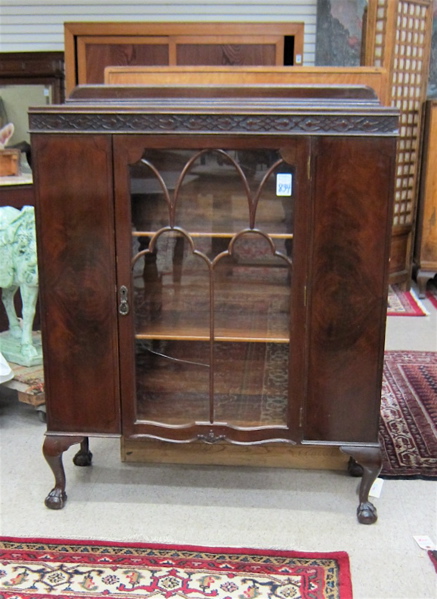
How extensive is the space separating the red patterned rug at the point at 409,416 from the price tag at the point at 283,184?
115 cm

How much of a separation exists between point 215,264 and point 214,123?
16.4 inches

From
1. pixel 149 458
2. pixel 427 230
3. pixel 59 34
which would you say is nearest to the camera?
pixel 149 458

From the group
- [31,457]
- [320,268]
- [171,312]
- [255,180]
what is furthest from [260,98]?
[31,457]

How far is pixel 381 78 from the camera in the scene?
2178mm

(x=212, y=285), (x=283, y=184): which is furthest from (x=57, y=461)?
(x=283, y=184)

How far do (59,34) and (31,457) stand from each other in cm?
400

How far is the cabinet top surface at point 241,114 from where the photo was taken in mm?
1744

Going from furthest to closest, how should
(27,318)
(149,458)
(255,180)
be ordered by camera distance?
(27,318) → (149,458) → (255,180)

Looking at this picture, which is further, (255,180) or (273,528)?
(273,528)

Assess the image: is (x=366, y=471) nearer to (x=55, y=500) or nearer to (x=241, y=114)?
(x=55, y=500)

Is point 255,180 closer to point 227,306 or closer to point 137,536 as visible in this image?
point 227,306

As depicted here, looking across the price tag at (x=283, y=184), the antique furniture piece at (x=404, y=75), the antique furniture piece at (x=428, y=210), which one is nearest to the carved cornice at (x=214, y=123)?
the price tag at (x=283, y=184)

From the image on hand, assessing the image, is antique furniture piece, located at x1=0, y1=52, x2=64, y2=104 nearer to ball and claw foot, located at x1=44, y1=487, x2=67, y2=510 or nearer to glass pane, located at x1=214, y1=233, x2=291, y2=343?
glass pane, located at x1=214, y1=233, x2=291, y2=343

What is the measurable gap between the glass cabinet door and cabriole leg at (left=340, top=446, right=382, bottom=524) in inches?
9.6
